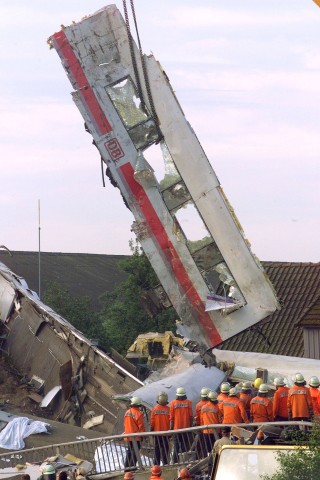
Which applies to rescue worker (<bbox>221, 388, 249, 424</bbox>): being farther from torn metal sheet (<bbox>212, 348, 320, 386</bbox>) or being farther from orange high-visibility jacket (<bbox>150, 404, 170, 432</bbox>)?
torn metal sheet (<bbox>212, 348, 320, 386</bbox>)

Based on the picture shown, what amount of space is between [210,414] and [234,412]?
1.33ft

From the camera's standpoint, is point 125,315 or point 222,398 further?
point 125,315

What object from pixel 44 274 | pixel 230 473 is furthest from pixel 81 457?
pixel 44 274

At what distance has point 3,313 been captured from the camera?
26141mm

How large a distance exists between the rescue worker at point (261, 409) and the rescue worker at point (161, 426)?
1.29m

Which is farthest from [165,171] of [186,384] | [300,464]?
[300,464]

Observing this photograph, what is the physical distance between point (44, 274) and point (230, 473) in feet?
169

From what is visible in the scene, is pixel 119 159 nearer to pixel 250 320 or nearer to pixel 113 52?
pixel 113 52

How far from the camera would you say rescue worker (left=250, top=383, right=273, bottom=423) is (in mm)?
18562

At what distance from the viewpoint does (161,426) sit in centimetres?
1898

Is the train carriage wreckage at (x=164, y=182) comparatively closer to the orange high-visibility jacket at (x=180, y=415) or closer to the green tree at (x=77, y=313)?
the orange high-visibility jacket at (x=180, y=415)

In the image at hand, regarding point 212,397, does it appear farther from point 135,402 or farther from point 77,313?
point 77,313

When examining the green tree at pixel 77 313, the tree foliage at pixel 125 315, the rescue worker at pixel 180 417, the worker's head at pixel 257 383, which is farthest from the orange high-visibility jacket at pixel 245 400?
the tree foliage at pixel 125 315

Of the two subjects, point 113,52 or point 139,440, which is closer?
point 139,440
